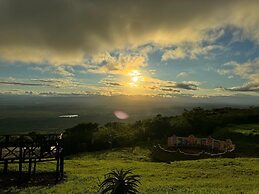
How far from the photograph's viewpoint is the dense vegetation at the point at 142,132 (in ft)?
211

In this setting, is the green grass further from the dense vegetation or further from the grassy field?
the dense vegetation

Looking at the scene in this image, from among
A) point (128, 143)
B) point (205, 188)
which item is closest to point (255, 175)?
point (205, 188)

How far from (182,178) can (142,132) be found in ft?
128

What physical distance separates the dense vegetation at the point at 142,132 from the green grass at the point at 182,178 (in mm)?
22863

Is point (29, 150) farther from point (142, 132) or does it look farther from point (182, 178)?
point (142, 132)

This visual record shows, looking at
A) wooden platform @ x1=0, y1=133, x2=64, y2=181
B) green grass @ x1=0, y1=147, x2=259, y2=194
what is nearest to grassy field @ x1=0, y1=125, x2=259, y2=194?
green grass @ x1=0, y1=147, x2=259, y2=194

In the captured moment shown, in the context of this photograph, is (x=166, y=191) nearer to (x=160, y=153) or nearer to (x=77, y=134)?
(x=160, y=153)

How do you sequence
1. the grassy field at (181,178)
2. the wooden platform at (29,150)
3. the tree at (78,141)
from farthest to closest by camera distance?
the tree at (78,141)
the wooden platform at (29,150)
the grassy field at (181,178)

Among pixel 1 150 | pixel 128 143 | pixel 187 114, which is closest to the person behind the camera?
pixel 1 150

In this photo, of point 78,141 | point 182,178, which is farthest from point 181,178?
point 78,141

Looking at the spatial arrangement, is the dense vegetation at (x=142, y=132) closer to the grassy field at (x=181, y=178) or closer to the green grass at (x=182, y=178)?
the green grass at (x=182, y=178)

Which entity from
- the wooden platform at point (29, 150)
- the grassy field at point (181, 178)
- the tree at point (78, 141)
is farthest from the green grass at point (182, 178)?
the tree at point (78, 141)

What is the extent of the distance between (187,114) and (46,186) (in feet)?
185

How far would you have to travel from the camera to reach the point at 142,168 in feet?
119
